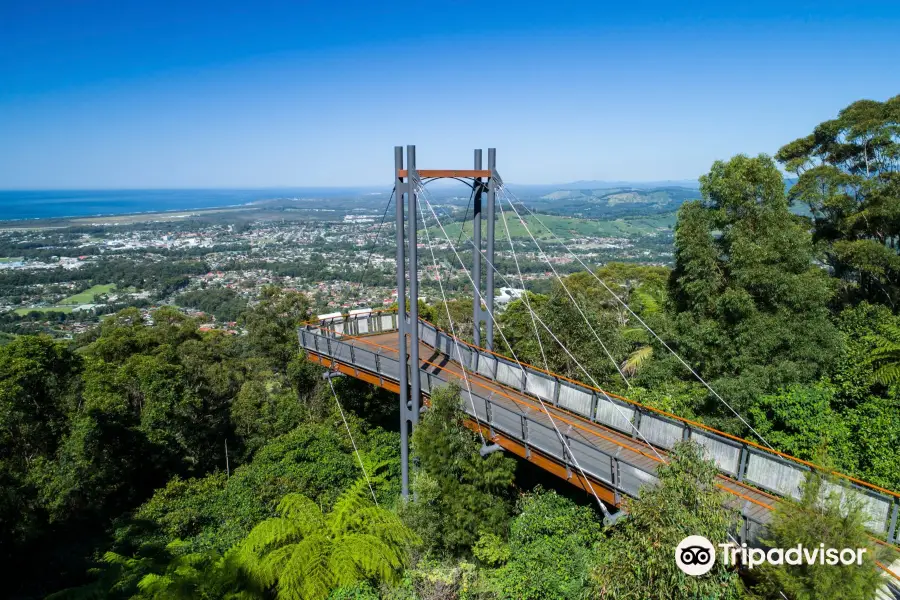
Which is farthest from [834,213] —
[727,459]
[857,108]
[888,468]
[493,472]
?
[493,472]

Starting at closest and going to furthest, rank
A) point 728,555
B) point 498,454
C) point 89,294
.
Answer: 1. point 728,555
2. point 498,454
3. point 89,294

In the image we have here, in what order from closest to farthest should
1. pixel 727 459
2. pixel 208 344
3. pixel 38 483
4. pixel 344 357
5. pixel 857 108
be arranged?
pixel 727 459 → pixel 38 483 → pixel 344 357 → pixel 857 108 → pixel 208 344

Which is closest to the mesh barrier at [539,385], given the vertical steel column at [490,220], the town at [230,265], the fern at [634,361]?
the vertical steel column at [490,220]

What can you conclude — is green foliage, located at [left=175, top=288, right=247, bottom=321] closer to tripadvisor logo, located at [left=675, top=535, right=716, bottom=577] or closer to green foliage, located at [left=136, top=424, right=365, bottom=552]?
green foliage, located at [left=136, top=424, right=365, bottom=552]

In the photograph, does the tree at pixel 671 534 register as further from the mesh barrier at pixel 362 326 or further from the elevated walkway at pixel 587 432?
the mesh barrier at pixel 362 326

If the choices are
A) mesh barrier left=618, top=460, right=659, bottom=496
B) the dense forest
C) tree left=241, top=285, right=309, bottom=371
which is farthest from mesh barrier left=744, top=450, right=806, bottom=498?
tree left=241, top=285, right=309, bottom=371

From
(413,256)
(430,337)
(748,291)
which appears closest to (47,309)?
(430,337)

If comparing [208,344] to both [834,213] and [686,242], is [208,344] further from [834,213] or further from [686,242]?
[834,213]

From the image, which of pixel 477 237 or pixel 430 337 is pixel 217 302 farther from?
pixel 477 237
